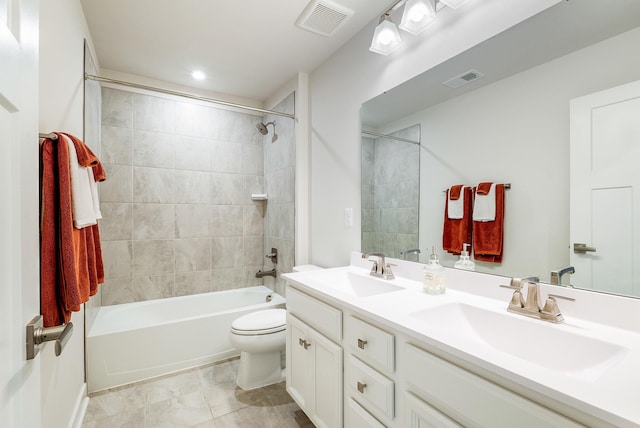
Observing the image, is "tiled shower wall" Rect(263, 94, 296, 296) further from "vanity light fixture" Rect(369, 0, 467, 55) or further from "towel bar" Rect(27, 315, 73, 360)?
"towel bar" Rect(27, 315, 73, 360)

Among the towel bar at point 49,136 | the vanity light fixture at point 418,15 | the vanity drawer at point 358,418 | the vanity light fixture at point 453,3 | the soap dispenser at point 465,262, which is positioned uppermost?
the vanity light fixture at point 418,15

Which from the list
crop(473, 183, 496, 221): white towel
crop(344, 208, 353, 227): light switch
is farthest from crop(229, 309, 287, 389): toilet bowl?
crop(473, 183, 496, 221): white towel

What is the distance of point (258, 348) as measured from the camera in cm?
204

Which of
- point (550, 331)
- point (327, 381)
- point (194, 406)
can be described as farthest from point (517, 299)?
point (194, 406)

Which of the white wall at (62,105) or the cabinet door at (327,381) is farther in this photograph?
the cabinet door at (327,381)

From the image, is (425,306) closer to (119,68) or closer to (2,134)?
(2,134)

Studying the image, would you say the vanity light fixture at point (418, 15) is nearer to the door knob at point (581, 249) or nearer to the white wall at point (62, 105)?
the door knob at point (581, 249)

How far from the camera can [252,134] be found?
3330 millimetres

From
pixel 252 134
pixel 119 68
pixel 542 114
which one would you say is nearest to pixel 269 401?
pixel 542 114

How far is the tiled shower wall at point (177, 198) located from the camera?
8.79 ft

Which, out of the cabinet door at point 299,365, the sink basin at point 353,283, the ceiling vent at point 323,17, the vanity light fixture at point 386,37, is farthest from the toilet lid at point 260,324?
the ceiling vent at point 323,17

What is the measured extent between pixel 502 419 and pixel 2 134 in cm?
124

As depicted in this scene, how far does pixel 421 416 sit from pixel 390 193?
1.19 meters

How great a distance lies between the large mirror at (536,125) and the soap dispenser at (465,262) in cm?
3
